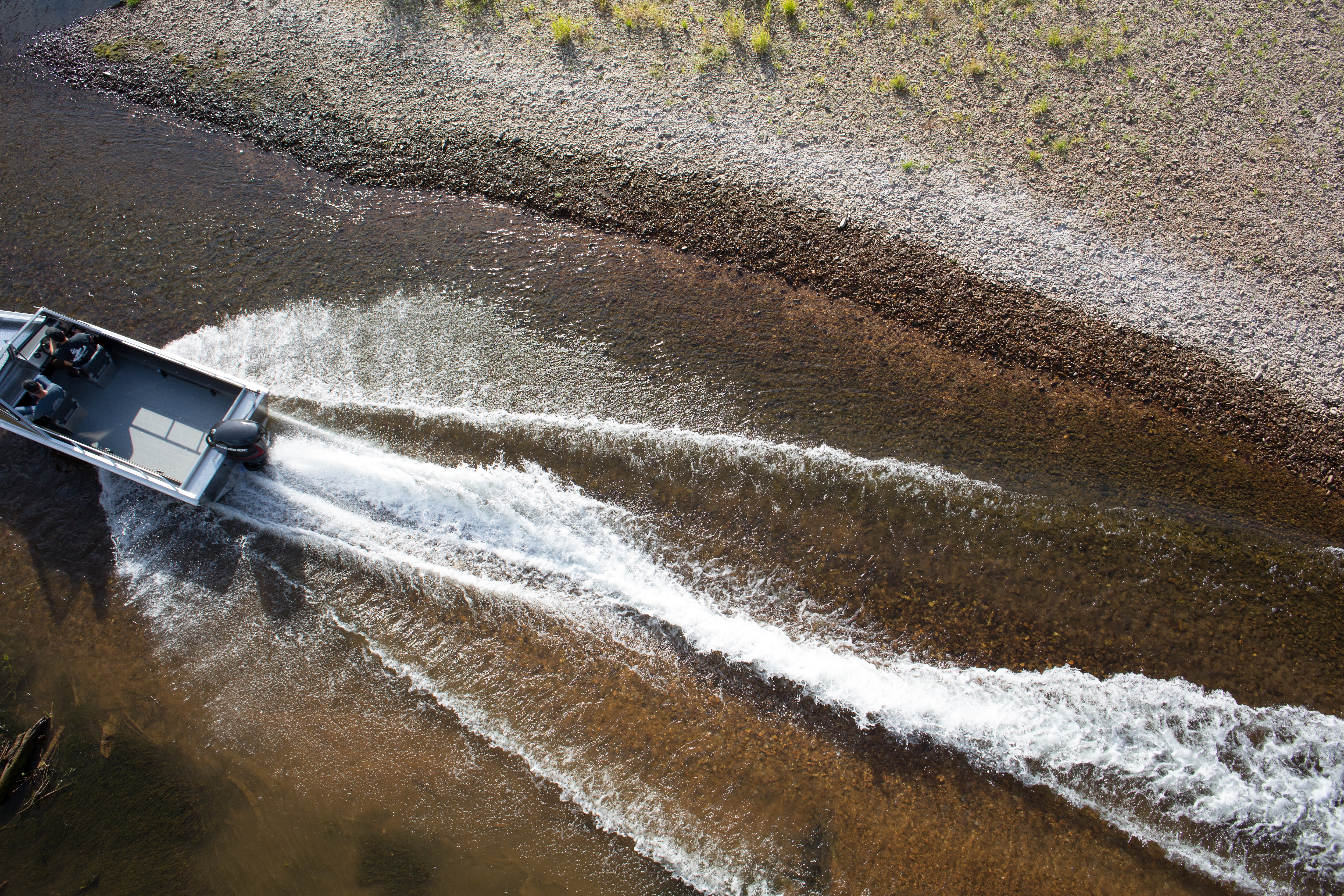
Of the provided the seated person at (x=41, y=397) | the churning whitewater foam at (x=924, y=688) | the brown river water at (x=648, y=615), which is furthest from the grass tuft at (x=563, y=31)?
the seated person at (x=41, y=397)

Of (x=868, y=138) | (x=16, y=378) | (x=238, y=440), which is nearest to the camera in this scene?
(x=238, y=440)

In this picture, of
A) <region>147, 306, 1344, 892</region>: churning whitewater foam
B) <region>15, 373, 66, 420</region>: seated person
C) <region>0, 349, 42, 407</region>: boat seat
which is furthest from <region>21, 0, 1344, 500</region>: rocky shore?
<region>15, 373, 66, 420</region>: seated person

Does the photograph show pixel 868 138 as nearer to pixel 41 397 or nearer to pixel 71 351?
pixel 71 351

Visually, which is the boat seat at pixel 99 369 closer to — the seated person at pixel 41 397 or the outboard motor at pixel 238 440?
the seated person at pixel 41 397

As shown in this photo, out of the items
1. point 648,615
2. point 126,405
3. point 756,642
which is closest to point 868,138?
point 756,642

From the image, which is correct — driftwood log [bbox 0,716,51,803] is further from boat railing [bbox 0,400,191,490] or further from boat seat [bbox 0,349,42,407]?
boat seat [bbox 0,349,42,407]
